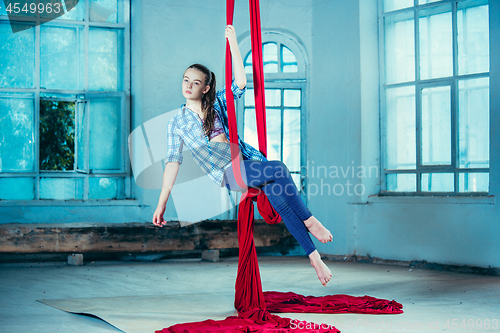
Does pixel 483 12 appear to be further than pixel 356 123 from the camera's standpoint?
No

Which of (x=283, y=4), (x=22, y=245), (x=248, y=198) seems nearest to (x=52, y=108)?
(x=22, y=245)

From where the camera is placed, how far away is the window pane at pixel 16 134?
5.11 m

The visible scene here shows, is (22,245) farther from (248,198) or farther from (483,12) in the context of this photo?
(483,12)

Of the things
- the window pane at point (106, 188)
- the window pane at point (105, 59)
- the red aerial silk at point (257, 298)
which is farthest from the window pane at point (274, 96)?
the red aerial silk at point (257, 298)

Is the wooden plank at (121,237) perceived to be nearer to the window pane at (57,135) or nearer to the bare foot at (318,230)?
the window pane at (57,135)

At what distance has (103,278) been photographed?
4.09 metres

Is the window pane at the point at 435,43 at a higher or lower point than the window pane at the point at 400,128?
higher

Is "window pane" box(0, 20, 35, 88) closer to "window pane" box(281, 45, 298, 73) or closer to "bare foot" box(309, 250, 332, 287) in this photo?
"window pane" box(281, 45, 298, 73)

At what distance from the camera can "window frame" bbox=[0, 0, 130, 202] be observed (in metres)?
5.14

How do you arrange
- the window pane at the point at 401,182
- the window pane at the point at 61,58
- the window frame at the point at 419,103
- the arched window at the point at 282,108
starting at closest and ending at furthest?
the window frame at the point at 419,103 < the window pane at the point at 401,182 < the window pane at the point at 61,58 < the arched window at the point at 282,108

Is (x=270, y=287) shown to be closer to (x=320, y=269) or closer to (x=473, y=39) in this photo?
(x=320, y=269)

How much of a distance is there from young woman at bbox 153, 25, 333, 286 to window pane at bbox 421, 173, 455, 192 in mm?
2588

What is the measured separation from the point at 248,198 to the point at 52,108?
3.35 metres

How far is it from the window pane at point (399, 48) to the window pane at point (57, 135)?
3.62m
